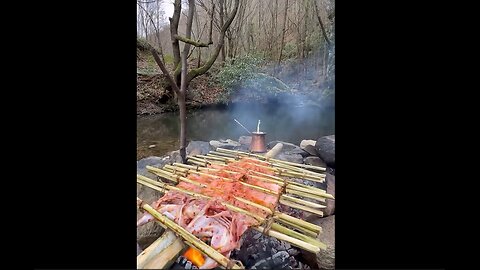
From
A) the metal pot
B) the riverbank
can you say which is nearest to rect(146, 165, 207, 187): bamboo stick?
the riverbank

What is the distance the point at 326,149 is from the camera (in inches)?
49.6

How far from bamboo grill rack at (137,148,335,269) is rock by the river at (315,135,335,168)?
9cm

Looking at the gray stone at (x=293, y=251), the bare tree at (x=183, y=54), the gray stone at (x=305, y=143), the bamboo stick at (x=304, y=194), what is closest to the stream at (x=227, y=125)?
the gray stone at (x=305, y=143)

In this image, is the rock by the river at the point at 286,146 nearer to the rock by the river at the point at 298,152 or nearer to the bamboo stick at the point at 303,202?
the rock by the river at the point at 298,152

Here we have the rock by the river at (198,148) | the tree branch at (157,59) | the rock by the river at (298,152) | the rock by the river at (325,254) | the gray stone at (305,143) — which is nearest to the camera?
the rock by the river at (325,254)

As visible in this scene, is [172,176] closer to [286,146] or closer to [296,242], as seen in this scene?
[286,146]

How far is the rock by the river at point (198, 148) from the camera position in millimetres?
1620

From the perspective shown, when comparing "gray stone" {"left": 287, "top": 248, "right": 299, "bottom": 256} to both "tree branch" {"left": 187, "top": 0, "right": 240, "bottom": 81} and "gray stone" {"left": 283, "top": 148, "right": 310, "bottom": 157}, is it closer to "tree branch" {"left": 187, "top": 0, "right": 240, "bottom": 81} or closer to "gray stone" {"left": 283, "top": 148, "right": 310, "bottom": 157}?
"gray stone" {"left": 283, "top": 148, "right": 310, "bottom": 157}

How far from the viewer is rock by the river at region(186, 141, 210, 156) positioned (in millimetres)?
1620

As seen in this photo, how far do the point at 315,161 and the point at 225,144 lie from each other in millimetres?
494

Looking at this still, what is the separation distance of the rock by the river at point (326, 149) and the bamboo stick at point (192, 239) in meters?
0.56
